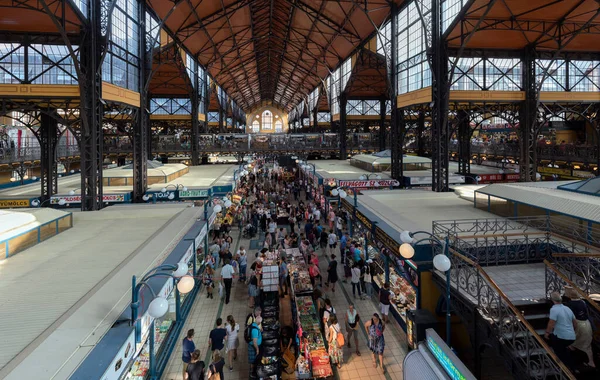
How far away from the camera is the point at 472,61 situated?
69.9 feet

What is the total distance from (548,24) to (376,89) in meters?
20.4

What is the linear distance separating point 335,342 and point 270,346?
5.05 feet

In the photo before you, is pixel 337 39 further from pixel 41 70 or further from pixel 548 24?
pixel 41 70

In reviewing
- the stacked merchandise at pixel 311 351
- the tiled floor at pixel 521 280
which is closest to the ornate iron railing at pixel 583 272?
the tiled floor at pixel 521 280

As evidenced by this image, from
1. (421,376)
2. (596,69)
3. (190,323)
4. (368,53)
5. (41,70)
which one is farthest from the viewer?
(368,53)

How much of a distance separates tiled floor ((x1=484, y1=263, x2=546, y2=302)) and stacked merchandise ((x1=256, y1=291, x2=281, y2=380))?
198 inches

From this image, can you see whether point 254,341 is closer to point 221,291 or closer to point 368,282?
point 221,291

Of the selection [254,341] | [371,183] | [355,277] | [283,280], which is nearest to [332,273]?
[355,277]

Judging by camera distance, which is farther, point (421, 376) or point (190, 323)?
point (190, 323)

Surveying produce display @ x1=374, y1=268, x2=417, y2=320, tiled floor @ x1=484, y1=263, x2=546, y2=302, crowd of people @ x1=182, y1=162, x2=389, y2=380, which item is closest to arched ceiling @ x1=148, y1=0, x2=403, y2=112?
crowd of people @ x1=182, y1=162, x2=389, y2=380

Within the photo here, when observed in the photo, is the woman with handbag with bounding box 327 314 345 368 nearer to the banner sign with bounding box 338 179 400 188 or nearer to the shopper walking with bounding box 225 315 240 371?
the shopper walking with bounding box 225 315 240 371

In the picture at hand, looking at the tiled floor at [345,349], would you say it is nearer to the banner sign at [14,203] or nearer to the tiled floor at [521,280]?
the tiled floor at [521,280]

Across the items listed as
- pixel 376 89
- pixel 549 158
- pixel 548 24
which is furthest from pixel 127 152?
pixel 549 158

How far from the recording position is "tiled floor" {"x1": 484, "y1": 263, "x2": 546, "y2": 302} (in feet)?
23.3
